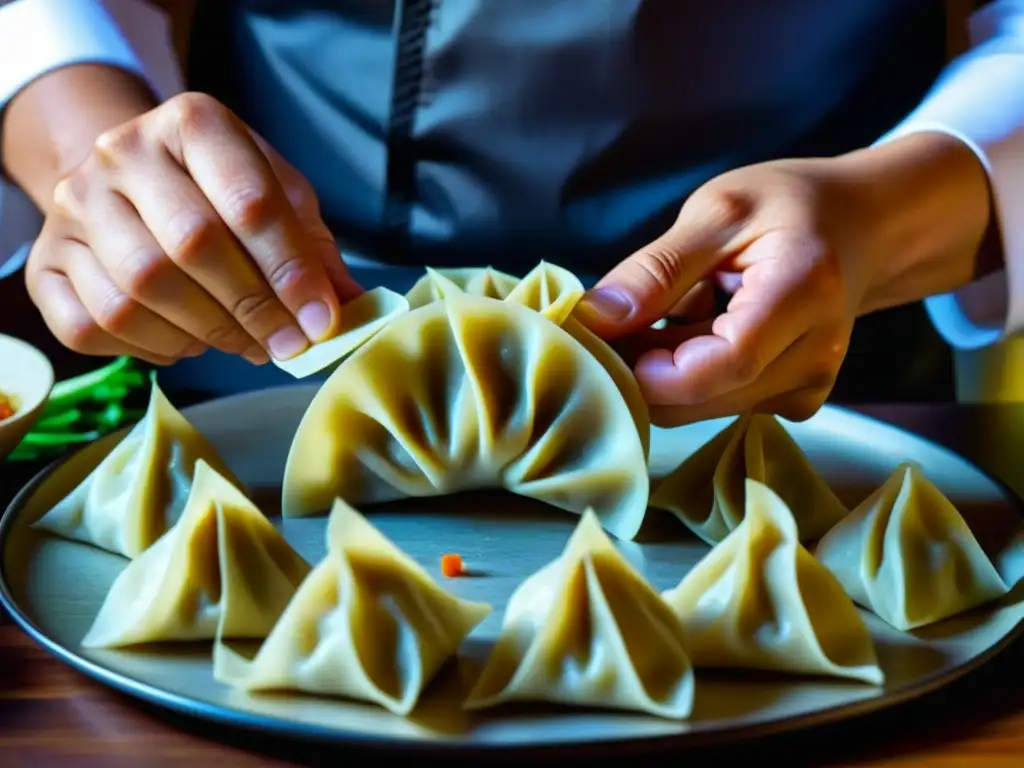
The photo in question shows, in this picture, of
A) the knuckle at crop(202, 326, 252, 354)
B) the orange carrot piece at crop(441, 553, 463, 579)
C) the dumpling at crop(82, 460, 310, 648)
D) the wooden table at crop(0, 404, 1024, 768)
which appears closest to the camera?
the wooden table at crop(0, 404, 1024, 768)

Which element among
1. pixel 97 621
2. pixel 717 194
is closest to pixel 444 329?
pixel 717 194

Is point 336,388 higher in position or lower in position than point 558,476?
higher

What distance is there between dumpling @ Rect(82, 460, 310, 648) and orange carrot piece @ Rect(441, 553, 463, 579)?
15 centimetres

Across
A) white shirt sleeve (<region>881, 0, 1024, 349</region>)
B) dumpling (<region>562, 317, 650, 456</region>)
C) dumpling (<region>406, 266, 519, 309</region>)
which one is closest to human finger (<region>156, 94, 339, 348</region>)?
dumpling (<region>406, 266, 519, 309</region>)

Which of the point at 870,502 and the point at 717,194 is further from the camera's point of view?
the point at 717,194

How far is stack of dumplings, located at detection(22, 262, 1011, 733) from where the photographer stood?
1.00 metres

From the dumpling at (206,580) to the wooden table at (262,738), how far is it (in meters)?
0.07

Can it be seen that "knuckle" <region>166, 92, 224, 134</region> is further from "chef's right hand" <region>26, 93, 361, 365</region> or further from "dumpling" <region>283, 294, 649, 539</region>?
"dumpling" <region>283, 294, 649, 539</region>

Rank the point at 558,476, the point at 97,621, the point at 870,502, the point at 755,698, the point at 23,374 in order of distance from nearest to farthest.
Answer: the point at 755,698, the point at 97,621, the point at 870,502, the point at 558,476, the point at 23,374

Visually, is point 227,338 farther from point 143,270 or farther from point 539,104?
point 539,104

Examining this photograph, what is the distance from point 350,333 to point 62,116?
2.14 ft

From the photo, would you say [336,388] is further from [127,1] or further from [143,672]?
[127,1]

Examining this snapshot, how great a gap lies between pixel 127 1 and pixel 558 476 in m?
1.13

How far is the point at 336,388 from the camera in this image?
1.33m
